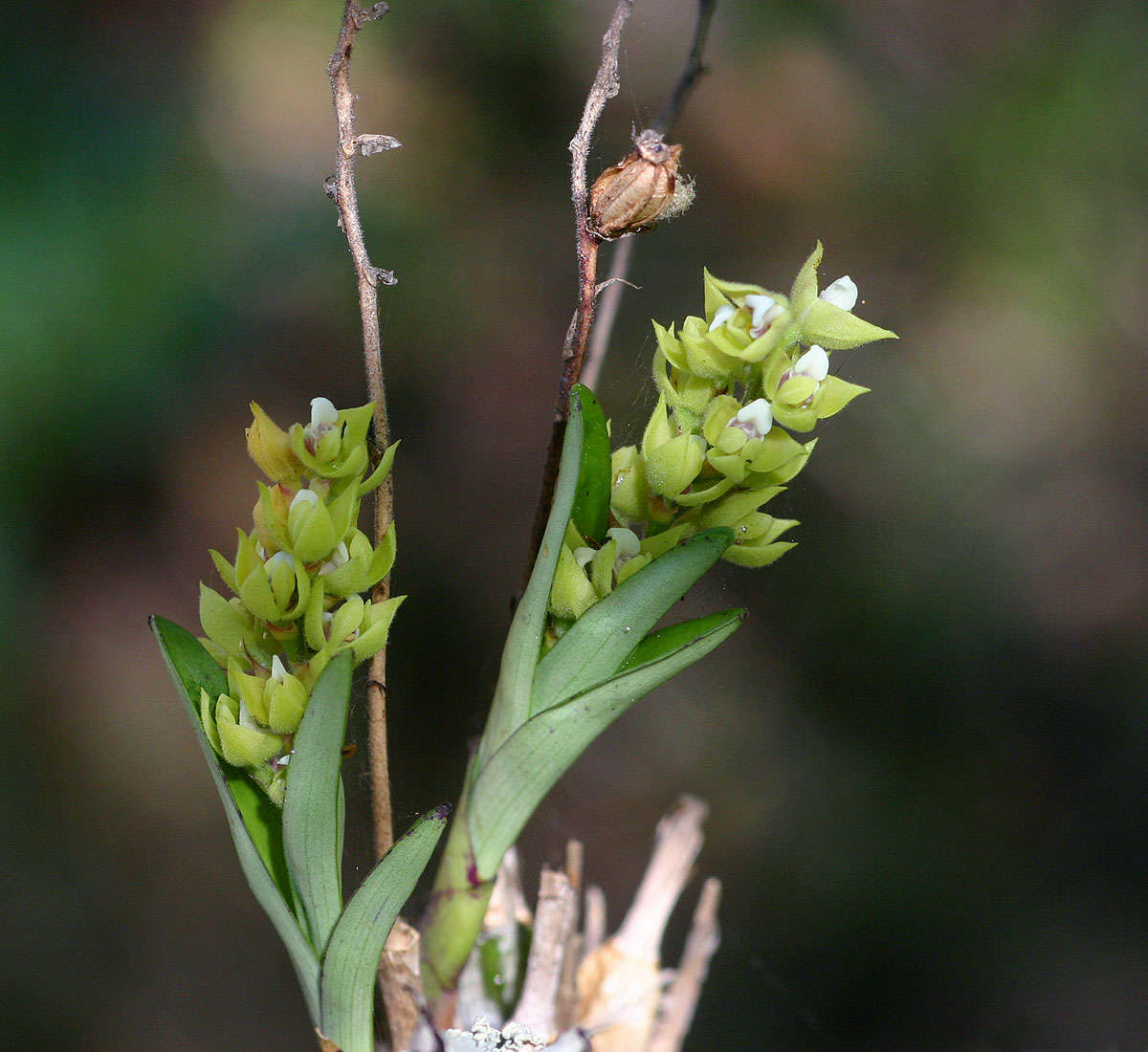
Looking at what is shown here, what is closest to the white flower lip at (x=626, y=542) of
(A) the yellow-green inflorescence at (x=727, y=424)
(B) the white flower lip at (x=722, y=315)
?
(A) the yellow-green inflorescence at (x=727, y=424)

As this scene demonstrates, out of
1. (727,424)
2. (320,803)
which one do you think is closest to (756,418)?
(727,424)

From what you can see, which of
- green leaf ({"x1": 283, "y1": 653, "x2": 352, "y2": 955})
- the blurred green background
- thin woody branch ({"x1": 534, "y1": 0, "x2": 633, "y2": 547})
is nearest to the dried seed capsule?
thin woody branch ({"x1": 534, "y1": 0, "x2": 633, "y2": 547})

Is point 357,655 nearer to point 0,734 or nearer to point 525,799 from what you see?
point 525,799

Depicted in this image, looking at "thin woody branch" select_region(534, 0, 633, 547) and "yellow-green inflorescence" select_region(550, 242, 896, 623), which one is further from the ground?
"thin woody branch" select_region(534, 0, 633, 547)

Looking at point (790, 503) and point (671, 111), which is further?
point (790, 503)

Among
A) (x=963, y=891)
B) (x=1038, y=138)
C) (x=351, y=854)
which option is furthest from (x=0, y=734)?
(x=1038, y=138)

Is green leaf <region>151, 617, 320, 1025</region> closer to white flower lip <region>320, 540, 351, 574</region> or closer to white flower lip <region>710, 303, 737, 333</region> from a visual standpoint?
white flower lip <region>320, 540, 351, 574</region>

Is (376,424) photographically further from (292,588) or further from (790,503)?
(790,503)
